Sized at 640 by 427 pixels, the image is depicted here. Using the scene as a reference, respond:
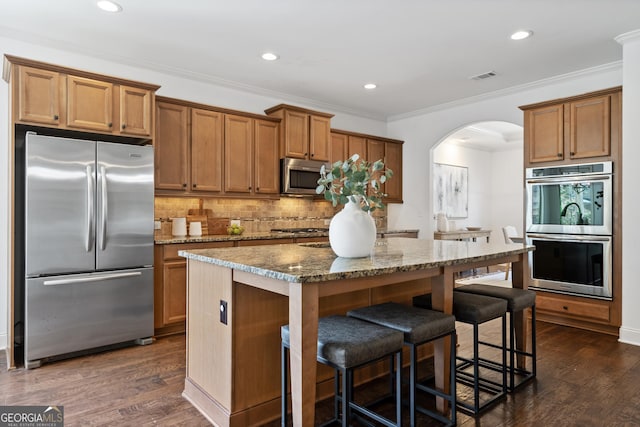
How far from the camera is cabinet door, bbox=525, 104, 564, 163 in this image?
4.14 metres

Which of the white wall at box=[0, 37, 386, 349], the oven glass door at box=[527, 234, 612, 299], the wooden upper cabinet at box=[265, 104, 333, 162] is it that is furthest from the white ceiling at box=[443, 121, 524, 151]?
the oven glass door at box=[527, 234, 612, 299]

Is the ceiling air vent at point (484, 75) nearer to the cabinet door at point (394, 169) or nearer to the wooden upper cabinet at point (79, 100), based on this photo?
the cabinet door at point (394, 169)

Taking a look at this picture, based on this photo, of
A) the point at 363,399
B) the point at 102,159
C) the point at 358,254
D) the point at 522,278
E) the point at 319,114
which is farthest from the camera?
the point at 319,114

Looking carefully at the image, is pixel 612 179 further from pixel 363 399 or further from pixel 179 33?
pixel 179 33

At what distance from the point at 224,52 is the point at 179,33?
519mm

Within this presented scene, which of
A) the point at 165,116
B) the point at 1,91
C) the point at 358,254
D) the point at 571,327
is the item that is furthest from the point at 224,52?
the point at 571,327

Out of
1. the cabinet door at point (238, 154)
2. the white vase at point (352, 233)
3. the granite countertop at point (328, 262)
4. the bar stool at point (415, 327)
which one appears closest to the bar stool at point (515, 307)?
the granite countertop at point (328, 262)

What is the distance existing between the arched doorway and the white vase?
20.3 ft

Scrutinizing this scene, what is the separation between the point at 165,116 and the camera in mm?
4086

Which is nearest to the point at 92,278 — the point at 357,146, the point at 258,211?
the point at 258,211

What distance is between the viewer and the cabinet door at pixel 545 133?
414cm

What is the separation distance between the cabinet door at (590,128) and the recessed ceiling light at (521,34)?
102 cm

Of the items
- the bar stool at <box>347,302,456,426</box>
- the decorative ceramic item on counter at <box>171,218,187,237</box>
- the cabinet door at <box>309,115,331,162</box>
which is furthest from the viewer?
the cabinet door at <box>309,115,331,162</box>

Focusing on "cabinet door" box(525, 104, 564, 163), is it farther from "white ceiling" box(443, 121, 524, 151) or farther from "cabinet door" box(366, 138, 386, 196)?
"white ceiling" box(443, 121, 524, 151)
